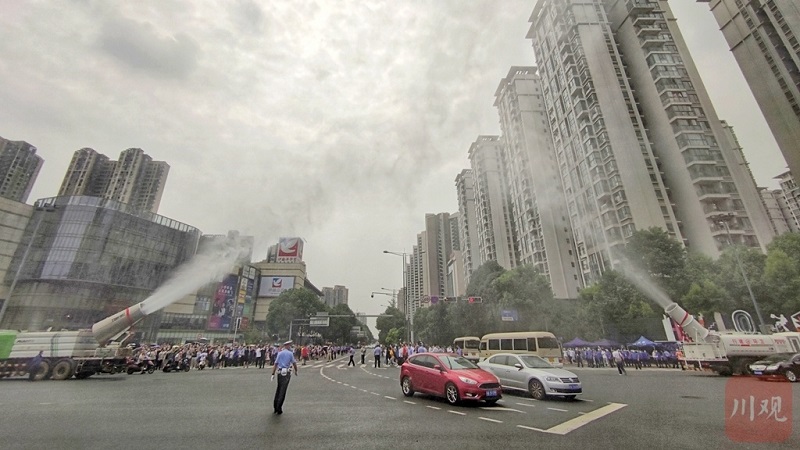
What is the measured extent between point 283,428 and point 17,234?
81142mm

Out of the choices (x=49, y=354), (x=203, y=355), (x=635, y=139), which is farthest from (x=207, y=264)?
(x=635, y=139)

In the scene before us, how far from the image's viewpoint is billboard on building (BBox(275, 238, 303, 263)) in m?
103

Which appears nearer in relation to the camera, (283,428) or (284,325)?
(283,428)

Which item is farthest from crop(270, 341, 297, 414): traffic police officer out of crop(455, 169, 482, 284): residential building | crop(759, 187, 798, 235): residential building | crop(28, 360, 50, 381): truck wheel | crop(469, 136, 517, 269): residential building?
crop(759, 187, 798, 235): residential building

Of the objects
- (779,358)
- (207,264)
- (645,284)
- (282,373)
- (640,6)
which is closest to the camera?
(282,373)

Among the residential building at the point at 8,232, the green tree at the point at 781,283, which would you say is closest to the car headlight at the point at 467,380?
the green tree at the point at 781,283

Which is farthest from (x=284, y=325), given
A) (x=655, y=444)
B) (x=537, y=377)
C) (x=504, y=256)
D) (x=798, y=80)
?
(x=798, y=80)

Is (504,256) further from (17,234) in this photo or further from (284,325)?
(17,234)

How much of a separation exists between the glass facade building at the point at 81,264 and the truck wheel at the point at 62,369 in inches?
1973

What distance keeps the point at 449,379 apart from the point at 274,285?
328ft

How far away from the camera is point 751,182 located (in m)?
46.7

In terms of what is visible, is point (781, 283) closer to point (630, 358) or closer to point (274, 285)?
point (630, 358)

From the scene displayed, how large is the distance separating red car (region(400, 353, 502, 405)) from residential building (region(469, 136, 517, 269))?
76.5m

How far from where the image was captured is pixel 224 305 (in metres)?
83.3
